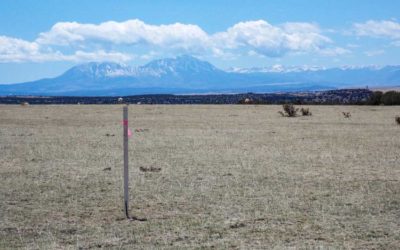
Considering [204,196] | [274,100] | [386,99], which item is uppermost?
[386,99]

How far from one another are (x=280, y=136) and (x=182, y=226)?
54.9ft

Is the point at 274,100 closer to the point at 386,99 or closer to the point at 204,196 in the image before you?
the point at 386,99

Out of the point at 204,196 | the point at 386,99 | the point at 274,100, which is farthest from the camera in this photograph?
the point at 274,100

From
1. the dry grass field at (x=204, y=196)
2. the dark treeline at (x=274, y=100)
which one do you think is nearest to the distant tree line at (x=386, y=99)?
the dark treeline at (x=274, y=100)

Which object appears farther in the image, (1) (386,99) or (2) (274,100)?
(2) (274,100)

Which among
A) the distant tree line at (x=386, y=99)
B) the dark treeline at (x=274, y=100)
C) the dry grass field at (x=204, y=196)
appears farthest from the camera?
the dark treeline at (x=274, y=100)

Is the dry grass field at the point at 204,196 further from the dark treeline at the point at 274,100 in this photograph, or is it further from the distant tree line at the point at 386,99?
the dark treeline at the point at 274,100

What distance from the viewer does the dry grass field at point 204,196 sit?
8.50m

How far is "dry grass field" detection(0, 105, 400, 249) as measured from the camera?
8.50m

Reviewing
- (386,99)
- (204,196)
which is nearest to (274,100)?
(386,99)

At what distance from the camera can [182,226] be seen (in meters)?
9.14

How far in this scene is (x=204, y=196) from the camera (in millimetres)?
11539

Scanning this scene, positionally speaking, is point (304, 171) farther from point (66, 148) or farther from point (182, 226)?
point (66, 148)

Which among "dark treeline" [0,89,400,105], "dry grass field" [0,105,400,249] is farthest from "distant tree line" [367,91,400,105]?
"dry grass field" [0,105,400,249]
